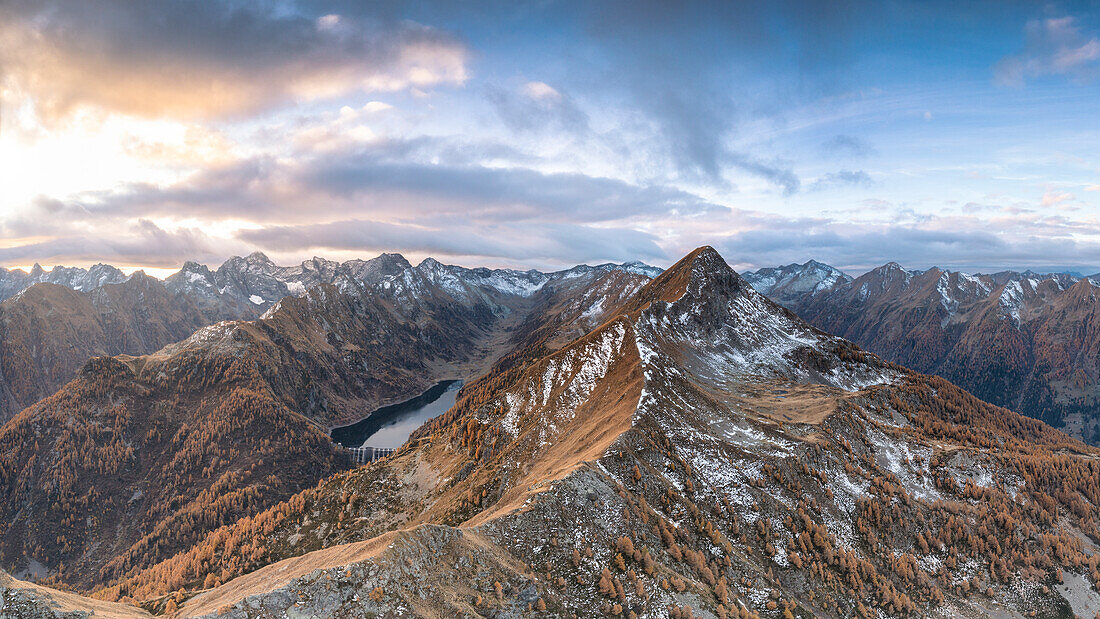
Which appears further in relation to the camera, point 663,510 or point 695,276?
point 695,276

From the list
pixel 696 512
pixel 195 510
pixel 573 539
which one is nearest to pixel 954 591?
pixel 696 512

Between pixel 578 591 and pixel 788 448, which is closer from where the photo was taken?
pixel 578 591

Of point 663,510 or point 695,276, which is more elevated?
point 695,276

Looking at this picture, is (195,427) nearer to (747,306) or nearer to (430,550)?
(430,550)

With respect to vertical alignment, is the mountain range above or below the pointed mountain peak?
below

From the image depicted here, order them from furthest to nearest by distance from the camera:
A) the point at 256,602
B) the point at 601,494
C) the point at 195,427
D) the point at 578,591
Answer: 1. the point at 195,427
2. the point at 601,494
3. the point at 578,591
4. the point at 256,602

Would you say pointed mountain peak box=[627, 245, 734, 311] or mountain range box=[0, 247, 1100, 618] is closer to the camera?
mountain range box=[0, 247, 1100, 618]

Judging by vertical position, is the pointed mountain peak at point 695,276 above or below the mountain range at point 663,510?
above

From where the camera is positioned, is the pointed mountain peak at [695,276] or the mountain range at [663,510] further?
the pointed mountain peak at [695,276]
